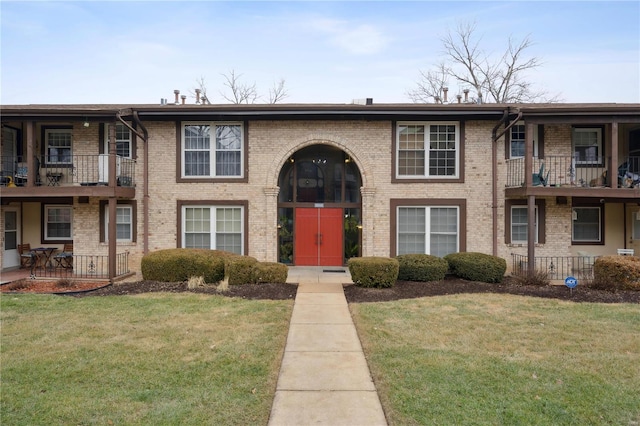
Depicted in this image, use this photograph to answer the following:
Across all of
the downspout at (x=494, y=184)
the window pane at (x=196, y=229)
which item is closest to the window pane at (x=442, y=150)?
the downspout at (x=494, y=184)

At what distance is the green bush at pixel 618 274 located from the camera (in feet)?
33.4

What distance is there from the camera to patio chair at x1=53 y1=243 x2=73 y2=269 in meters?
13.2

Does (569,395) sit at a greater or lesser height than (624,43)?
lesser

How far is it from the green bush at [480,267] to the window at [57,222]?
14207 millimetres

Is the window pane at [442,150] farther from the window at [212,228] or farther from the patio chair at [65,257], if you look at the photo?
the patio chair at [65,257]

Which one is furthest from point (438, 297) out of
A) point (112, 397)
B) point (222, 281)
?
point (112, 397)

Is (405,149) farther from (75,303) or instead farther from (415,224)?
(75,303)

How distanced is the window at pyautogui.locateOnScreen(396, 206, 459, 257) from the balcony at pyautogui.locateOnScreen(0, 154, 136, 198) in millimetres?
9421

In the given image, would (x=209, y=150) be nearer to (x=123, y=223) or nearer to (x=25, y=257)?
(x=123, y=223)

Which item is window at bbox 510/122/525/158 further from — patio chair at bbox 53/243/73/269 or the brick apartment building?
patio chair at bbox 53/243/73/269

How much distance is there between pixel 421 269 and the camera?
11.2 meters

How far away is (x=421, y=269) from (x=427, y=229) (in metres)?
2.31

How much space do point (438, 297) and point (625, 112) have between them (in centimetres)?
847

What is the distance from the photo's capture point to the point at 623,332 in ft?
22.3
